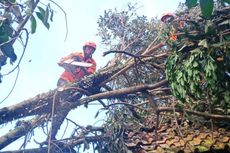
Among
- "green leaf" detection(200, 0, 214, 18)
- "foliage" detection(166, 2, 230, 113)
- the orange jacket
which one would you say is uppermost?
the orange jacket

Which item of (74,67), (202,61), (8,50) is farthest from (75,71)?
(8,50)

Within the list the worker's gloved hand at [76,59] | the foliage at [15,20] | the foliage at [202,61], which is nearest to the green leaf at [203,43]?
the foliage at [202,61]

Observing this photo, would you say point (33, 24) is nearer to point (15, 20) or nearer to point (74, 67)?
point (15, 20)

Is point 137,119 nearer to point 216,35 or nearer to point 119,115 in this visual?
point 119,115

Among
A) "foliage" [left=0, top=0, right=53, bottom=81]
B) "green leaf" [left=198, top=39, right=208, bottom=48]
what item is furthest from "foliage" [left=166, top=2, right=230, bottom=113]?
"foliage" [left=0, top=0, right=53, bottom=81]

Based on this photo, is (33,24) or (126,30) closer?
(33,24)

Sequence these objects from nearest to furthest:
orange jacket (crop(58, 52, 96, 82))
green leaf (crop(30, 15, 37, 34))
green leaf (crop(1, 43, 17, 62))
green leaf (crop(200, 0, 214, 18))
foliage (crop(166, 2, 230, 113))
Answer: green leaf (crop(200, 0, 214, 18)), green leaf (crop(30, 15, 37, 34)), green leaf (crop(1, 43, 17, 62)), foliage (crop(166, 2, 230, 113)), orange jacket (crop(58, 52, 96, 82))

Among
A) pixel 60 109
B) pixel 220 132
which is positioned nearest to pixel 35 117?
pixel 60 109

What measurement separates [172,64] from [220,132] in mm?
1499

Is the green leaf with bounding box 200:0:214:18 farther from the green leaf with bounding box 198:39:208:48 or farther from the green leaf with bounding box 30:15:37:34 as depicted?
the green leaf with bounding box 198:39:208:48

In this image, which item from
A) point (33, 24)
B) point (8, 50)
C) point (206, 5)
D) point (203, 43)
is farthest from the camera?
point (203, 43)

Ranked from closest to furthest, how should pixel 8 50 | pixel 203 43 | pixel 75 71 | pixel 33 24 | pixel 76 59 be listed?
pixel 33 24
pixel 8 50
pixel 203 43
pixel 75 71
pixel 76 59

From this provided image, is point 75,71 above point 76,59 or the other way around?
the other way around

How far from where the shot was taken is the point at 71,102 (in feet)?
19.6
